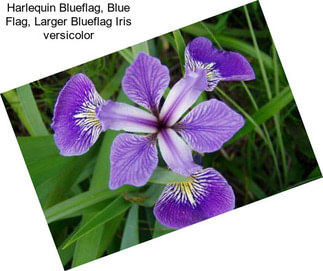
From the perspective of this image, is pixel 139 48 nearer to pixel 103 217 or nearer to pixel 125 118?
pixel 125 118

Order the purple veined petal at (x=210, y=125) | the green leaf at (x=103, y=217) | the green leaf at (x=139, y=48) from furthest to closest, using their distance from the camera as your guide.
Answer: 1. the green leaf at (x=139, y=48)
2. the green leaf at (x=103, y=217)
3. the purple veined petal at (x=210, y=125)

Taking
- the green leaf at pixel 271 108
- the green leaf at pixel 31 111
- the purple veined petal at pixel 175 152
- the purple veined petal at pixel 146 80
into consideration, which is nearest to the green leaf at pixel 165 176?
the purple veined petal at pixel 175 152

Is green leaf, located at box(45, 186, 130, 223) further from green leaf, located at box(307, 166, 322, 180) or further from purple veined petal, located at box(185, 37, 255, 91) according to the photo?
green leaf, located at box(307, 166, 322, 180)

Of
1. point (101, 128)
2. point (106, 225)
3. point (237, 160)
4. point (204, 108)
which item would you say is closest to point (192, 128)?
point (204, 108)

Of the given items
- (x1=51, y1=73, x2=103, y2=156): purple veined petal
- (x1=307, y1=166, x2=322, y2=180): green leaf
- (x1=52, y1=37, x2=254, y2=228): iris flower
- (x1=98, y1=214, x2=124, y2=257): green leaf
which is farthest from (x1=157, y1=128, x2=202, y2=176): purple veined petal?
(x1=307, y1=166, x2=322, y2=180): green leaf

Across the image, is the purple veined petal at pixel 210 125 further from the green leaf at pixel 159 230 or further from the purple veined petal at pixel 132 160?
the green leaf at pixel 159 230

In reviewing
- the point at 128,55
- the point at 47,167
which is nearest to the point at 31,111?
the point at 47,167
